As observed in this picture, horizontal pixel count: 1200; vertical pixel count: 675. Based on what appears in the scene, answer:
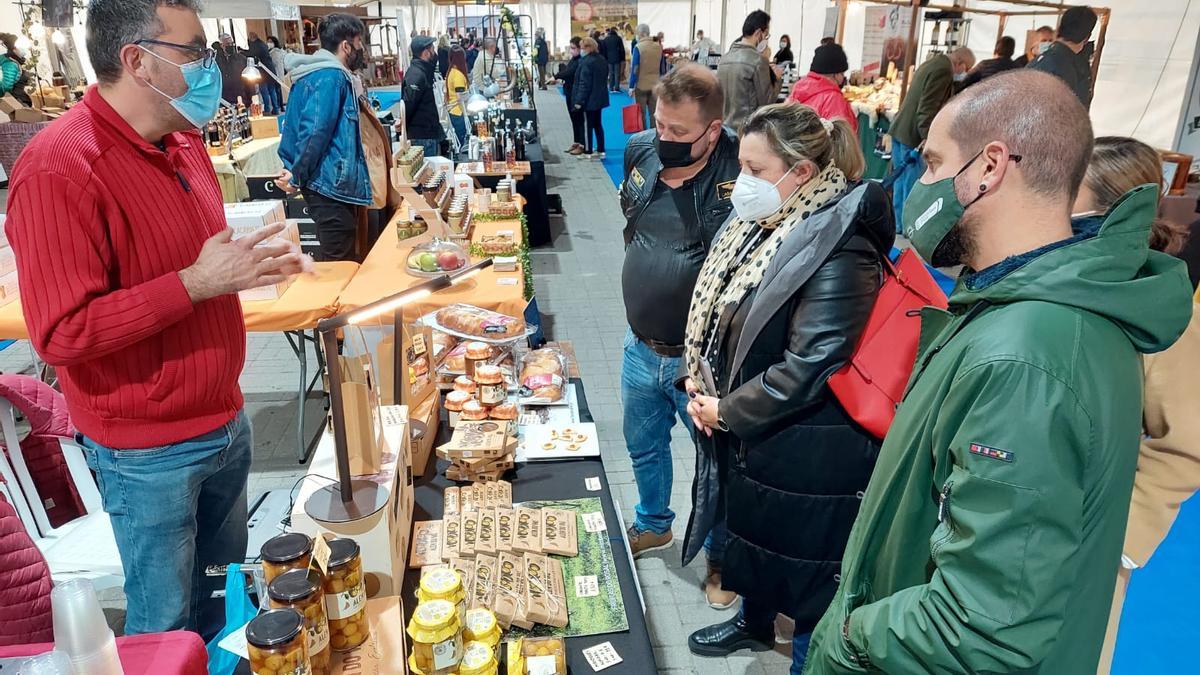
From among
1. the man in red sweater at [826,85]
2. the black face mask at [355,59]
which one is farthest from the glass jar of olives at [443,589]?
the man in red sweater at [826,85]

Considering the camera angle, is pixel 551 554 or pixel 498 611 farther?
pixel 551 554

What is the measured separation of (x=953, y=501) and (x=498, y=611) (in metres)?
0.99

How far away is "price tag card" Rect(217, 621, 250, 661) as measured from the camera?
1.38 meters

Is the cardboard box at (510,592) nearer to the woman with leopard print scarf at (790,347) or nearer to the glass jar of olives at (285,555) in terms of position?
the glass jar of olives at (285,555)

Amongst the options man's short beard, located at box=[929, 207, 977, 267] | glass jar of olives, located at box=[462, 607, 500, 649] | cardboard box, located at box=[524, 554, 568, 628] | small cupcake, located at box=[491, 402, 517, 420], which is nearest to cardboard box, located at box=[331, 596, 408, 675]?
glass jar of olives, located at box=[462, 607, 500, 649]

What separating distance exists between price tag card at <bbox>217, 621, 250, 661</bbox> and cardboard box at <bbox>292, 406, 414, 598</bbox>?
0.22 meters

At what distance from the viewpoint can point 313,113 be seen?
4.06 metres

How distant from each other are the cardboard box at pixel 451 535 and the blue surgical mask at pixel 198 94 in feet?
3.75

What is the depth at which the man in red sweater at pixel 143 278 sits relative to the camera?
1501 mm

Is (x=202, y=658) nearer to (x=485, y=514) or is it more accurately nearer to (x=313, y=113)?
(x=485, y=514)

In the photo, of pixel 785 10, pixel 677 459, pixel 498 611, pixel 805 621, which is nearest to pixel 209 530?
pixel 498 611

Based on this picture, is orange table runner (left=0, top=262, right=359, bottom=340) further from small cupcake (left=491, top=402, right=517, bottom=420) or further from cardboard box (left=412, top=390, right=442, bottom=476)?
small cupcake (left=491, top=402, right=517, bottom=420)

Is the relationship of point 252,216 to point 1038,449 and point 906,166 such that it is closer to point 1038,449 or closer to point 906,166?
point 1038,449

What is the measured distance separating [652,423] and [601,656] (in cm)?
131
